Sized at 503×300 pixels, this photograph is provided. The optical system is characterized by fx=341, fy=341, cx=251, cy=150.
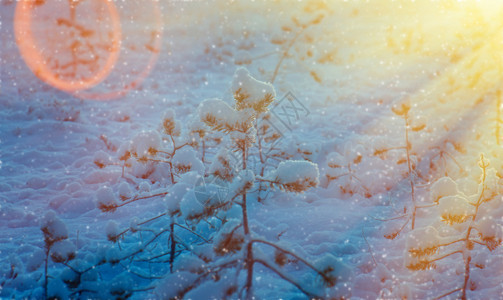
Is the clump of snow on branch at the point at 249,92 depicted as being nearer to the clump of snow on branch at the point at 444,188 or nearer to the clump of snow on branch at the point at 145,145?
A: the clump of snow on branch at the point at 145,145

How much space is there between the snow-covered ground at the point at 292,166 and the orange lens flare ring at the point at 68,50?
0.46m

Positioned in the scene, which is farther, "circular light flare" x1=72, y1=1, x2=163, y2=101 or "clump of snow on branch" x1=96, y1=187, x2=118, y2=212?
"circular light flare" x1=72, y1=1, x2=163, y2=101

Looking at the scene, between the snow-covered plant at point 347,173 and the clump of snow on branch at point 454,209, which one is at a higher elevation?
the clump of snow on branch at point 454,209

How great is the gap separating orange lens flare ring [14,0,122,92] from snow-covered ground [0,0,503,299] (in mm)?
464

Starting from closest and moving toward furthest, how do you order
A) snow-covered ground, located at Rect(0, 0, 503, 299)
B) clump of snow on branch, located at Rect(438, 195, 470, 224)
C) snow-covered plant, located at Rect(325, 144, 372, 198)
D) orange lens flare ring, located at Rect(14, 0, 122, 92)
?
clump of snow on branch, located at Rect(438, 195, 470, 224), snow-covered ground, located at Rect(0, 0, 503, 299), snow-covered plant, located at Rect(325, 144, 372, 198), orange lens flare ring, located at Rect(14, 0, 122, 92)

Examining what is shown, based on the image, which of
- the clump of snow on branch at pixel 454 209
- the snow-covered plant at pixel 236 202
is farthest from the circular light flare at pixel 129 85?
the clump of snow on branch at pixel 454 209

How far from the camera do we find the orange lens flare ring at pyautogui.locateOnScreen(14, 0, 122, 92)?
31.0 feet

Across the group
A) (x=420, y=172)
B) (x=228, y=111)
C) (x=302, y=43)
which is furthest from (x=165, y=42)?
(x=228, y=111)

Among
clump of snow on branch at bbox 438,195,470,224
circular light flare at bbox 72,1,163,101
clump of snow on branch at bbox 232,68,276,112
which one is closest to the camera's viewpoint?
clump of snow on branch at bbox 232,68,276,112

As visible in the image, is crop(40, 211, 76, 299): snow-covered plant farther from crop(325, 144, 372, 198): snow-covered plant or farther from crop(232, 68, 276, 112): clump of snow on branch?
crop(325, 144, 372, 198): snow-covered plant

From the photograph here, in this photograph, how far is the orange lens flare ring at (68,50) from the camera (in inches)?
372

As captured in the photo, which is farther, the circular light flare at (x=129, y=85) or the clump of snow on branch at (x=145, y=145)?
the circular light flare at (x=129, y=85)

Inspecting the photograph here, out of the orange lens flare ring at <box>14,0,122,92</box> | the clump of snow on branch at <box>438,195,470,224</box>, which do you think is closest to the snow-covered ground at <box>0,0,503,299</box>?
the clump of snow on branch at <box>438,195,470,224</box>

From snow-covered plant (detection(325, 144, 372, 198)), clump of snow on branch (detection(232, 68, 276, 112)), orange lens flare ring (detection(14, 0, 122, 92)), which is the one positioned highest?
orange lens flare ring (detection(14, 0, 122, 92))
